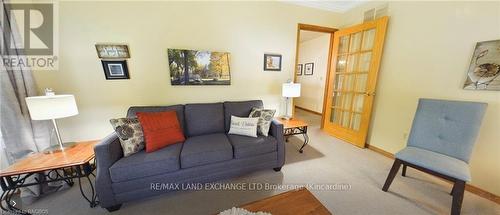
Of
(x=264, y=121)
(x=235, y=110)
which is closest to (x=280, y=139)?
(x=264, y=121)

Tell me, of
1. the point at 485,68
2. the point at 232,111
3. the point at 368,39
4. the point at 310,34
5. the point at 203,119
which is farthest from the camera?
the point at 310,34

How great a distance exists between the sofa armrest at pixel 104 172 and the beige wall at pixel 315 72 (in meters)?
4.75

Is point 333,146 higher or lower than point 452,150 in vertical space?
lower

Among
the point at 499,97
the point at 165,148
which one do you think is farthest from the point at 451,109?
the point at 165,148

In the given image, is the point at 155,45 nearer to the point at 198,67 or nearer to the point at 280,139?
the point at 198,67

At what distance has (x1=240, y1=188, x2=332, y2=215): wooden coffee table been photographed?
1.06 m

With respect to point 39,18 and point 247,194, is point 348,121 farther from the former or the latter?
point 39,18

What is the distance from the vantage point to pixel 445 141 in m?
1.66

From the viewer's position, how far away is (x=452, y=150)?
161cm

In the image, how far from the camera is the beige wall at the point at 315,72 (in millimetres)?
4691

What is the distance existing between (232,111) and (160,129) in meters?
0.93

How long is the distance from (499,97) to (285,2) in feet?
8.82

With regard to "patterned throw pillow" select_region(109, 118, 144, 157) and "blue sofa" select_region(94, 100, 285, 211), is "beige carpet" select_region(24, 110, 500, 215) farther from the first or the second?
"patterned throw pillow" select_region(109, 118, 144, 157)

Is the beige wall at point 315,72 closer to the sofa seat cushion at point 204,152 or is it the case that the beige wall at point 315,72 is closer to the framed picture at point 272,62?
the framed picture at point 272,62
